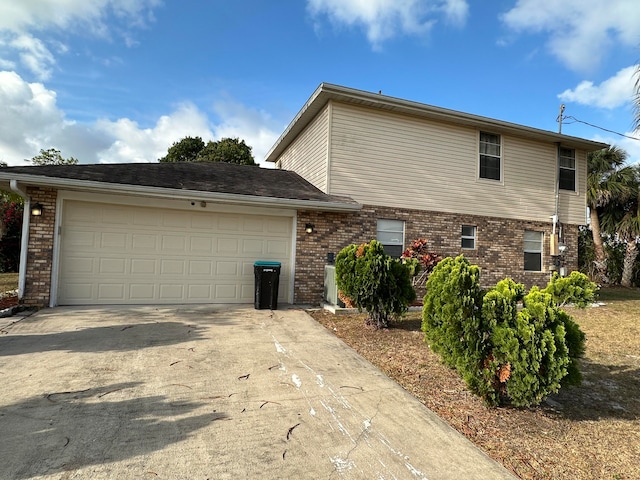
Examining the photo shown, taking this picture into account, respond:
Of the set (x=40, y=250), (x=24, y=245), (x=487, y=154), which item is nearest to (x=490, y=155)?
(x=487, y=154)

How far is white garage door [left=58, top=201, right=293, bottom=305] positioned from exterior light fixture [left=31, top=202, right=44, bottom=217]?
1.32 feet

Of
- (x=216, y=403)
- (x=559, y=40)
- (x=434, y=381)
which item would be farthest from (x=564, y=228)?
(x=216, y=403)

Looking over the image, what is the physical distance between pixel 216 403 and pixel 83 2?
29.8 feet

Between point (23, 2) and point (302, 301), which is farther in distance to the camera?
point (302, 301)

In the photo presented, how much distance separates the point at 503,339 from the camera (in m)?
3.04

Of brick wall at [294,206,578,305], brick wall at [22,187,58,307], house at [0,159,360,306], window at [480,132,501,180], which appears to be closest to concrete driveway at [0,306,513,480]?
brick wall at [22,187,58,307]

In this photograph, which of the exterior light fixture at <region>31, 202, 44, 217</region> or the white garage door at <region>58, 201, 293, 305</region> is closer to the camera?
the exterior light fixture at <region>31, 202, 44, 217</region>

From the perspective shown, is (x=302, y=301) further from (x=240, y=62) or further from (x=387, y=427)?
(x=240, y=62)

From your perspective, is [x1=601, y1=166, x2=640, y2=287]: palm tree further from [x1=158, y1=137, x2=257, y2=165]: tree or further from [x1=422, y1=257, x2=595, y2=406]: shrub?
[x1=158, y1=137, x2=257, y2=165]: tree

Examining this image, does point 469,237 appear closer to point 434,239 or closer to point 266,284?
point 434,239

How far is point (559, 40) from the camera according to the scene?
33.5 feet

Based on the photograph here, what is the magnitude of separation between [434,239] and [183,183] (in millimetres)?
6880

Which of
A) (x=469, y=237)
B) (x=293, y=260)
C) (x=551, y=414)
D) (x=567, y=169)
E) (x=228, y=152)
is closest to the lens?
(x=551, y=414)

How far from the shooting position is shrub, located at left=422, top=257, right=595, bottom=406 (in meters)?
2.98
